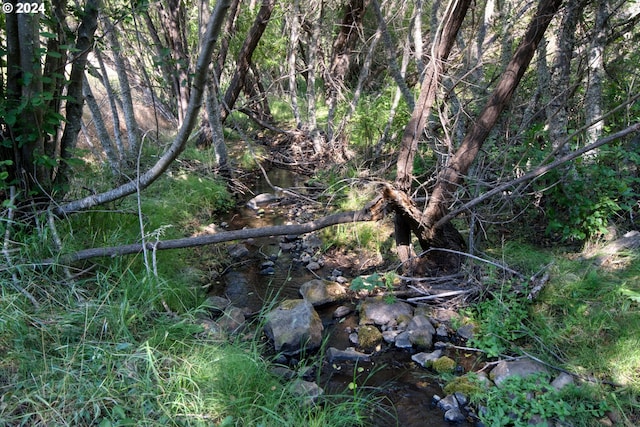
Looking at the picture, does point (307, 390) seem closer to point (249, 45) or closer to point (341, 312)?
point (341, 312)

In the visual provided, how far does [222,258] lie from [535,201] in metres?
3.90

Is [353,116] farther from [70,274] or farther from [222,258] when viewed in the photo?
[70,274]

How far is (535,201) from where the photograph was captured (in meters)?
4.58

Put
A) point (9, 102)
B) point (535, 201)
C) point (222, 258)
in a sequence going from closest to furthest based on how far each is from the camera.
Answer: point (9, 102), point (535, 201), point (222, 258)

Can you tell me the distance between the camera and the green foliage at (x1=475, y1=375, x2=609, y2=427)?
270 centimetres

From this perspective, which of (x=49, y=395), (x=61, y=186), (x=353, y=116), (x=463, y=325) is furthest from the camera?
(x=353, y=116)

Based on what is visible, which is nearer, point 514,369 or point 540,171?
point 514,369

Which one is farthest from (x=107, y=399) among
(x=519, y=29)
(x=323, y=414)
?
(x=519, y=29)

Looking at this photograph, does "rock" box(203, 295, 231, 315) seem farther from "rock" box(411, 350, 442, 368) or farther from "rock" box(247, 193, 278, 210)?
"rock" box(247, 193, 278, 210)

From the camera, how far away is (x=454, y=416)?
114 inches

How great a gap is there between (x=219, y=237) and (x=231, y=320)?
2.56 feet

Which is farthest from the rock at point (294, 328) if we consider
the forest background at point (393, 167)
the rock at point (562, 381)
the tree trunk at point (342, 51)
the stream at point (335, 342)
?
the tree trunk at point (342, 51)

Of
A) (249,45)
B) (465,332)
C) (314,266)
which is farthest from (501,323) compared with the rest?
(249,45)

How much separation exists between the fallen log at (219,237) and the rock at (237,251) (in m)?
1.67
